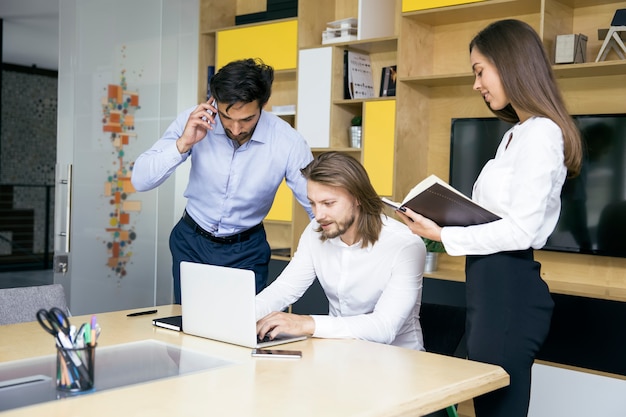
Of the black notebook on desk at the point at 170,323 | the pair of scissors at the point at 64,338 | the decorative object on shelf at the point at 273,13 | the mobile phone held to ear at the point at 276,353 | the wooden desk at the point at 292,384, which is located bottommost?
the wooden desk at the point at 292,384

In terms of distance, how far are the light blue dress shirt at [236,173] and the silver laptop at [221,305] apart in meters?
0.80

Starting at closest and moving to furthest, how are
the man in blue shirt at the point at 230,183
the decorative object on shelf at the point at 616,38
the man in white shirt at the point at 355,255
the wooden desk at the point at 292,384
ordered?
the wooden desk at the point at 292,384
the man in white shirt at the point at 355,255
the man in blue shirt at the point at 230,183
the decorative object on shelf at the point at 616,38

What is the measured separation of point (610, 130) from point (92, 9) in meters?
3.00

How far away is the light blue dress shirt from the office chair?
0.57 m

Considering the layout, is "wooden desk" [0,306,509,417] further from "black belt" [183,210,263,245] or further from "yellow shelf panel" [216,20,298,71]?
"yellow shelf panel" [216,20,298,71]

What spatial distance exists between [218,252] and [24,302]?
2.41ft

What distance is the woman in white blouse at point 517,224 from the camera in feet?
6.33

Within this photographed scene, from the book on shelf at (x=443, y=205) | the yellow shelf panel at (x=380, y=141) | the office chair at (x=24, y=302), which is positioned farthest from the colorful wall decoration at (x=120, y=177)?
the book on shelf at (x=443, y=205)

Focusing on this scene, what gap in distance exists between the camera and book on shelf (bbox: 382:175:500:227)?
1.94 metres

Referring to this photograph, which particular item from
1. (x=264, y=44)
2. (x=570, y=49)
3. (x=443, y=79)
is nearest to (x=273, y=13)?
(x=264, y=44)

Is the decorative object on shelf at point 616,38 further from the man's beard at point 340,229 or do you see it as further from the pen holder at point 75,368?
the pen holder at point 75,368

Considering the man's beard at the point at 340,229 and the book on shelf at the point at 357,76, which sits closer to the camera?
the man's beard at the point at 340,229

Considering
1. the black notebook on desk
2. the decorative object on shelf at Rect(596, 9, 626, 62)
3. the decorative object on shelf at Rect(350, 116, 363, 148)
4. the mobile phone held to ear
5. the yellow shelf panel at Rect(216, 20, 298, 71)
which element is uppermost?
the yellow shelf panel at Rect(216, 20, 298, 71)

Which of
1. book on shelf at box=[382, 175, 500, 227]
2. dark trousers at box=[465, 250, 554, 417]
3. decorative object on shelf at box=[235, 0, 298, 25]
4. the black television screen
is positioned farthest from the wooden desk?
decorative object on shelf at box=[235, 0, 298, 25]
